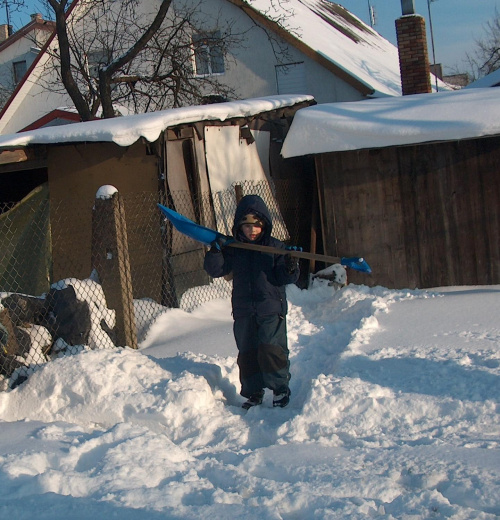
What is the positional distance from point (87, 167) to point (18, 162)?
83 centimetres

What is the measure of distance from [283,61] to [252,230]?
A: 47.6 feet

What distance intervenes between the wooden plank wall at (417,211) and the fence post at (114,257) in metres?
3.14

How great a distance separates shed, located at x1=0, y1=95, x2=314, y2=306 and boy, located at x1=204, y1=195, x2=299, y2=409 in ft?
10.2

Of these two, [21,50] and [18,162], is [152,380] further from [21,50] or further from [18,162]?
[21,50]

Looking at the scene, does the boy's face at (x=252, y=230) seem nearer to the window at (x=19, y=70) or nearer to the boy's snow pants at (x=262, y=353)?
the boy's snow pants at (x=262, y=353)

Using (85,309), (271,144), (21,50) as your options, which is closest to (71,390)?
(85,309)

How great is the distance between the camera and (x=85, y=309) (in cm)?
613

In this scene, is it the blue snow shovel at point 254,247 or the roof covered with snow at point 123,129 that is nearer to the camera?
the blue snow shovel at point 254,247

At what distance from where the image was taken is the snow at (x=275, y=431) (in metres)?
3.14

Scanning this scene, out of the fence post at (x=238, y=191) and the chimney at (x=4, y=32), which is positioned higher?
the chimney at (x=4, y=32)

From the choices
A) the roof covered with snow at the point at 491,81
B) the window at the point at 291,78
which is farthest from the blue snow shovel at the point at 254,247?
the window at the point at 291,78

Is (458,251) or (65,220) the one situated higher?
(65,220)

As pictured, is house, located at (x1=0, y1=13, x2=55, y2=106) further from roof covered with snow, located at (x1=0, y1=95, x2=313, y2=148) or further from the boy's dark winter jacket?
the boy's dark winter jacket

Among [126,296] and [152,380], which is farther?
[126,296]
